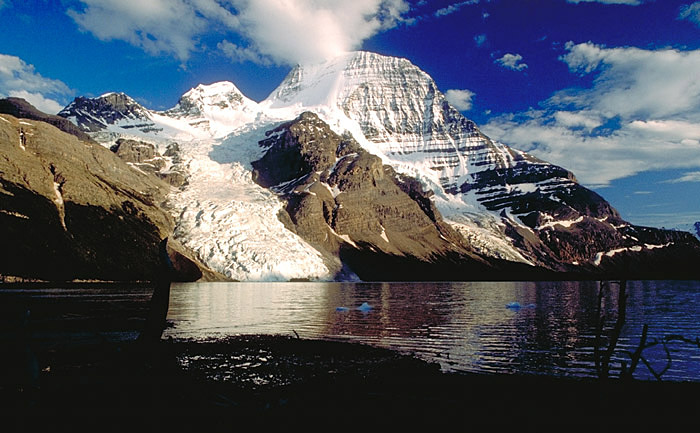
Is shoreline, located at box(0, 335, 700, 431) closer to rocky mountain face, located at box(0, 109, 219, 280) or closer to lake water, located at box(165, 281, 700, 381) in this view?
lake water, located at box(165, 281, 700, 381)

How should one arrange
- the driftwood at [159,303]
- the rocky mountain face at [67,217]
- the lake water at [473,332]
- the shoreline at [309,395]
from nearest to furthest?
the shoreline at [309,395], the driftwood at [159,303], the lake water at [473,332], the rocky mountain face at [67,217]

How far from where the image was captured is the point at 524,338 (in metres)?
38.8

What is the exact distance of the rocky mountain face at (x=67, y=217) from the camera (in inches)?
4843

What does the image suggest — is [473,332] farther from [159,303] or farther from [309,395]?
[159,303]

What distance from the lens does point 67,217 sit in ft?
482

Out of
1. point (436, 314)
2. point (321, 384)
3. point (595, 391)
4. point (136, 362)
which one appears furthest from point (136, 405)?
point (436, 314)

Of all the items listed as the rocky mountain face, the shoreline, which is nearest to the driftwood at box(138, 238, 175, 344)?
the shoreline

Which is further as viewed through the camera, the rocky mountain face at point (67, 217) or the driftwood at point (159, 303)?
the rocky mountain face at point (67, 217)

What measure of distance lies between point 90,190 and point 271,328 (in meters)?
151

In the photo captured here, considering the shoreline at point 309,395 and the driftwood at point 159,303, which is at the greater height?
the driftwood at point 159,303

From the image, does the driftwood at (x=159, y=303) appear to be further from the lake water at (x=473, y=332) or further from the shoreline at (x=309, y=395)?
the lake water at (x=473, y=332)

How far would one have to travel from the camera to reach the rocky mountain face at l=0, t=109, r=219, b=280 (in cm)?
12300

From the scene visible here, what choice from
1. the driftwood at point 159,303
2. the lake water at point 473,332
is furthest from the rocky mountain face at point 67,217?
the driftwood at point 159,303

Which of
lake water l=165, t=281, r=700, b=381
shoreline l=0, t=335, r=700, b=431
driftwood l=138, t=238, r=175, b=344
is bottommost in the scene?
lake water l=165, t=281, r=700, b=381
